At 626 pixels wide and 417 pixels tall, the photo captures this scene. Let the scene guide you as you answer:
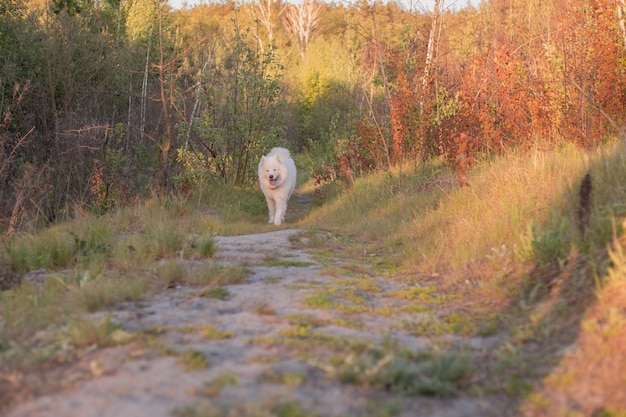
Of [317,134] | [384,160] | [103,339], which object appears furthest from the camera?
[317,134]

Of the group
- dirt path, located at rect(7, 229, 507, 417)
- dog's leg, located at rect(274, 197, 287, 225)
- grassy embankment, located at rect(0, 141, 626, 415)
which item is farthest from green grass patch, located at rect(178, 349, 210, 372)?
dog's leg, located at rect(274, 197, 287, 225)

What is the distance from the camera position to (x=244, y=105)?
496 inches

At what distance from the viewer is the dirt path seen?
2.55 meters

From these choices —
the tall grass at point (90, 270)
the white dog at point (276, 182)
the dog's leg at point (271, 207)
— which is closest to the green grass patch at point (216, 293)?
the tall grass at point (90, 270)

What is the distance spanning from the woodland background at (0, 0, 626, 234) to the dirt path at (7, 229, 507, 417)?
144 inches

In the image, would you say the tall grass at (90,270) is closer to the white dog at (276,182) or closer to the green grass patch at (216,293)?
the green grass patch at (216,293)

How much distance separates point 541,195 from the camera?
18.8 ft

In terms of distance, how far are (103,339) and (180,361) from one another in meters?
0.50

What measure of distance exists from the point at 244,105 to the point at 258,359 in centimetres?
996

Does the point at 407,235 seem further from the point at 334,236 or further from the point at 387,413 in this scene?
the point at 387,413

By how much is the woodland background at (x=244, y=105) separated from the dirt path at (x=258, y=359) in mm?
3664

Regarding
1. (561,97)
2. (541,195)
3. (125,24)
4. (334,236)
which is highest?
(125,24)

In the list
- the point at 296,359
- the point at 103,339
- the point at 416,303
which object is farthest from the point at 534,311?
the point at 103,339

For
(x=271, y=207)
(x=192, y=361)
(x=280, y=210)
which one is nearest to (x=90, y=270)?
(x=192, y=361)
